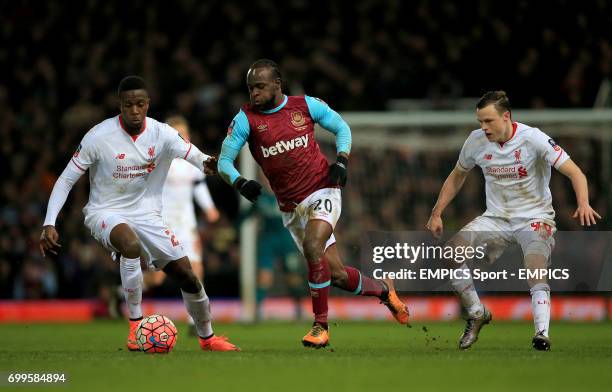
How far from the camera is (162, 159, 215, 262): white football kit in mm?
12398

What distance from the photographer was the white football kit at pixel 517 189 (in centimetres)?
Answer: 879

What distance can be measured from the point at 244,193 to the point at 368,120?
679 centimetres

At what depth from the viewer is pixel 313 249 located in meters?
8.70

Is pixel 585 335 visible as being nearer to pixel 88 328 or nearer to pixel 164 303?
pixel 88 328

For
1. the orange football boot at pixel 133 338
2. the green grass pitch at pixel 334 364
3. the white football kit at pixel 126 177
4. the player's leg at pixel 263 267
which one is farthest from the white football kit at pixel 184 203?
the orange football boot at pixel 133 338

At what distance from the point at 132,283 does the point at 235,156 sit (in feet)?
4.13

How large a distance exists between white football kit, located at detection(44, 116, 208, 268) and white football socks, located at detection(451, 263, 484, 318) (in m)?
2.14

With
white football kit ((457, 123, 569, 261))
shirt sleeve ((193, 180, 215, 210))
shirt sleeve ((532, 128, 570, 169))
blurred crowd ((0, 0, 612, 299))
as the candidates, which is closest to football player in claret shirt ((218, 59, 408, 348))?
white football kit ((457, 123, 569, 261))

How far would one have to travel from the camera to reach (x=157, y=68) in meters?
20.1

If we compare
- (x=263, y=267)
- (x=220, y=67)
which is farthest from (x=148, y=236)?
(x=220, y=67)

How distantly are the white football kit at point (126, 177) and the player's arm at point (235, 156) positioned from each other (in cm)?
21

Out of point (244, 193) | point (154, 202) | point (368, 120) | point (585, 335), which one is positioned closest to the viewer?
point (244, 193)

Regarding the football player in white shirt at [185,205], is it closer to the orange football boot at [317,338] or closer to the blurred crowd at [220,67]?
the blurred crowd at [220,67]

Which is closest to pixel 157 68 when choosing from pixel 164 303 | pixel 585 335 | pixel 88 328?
pixel 164 303
